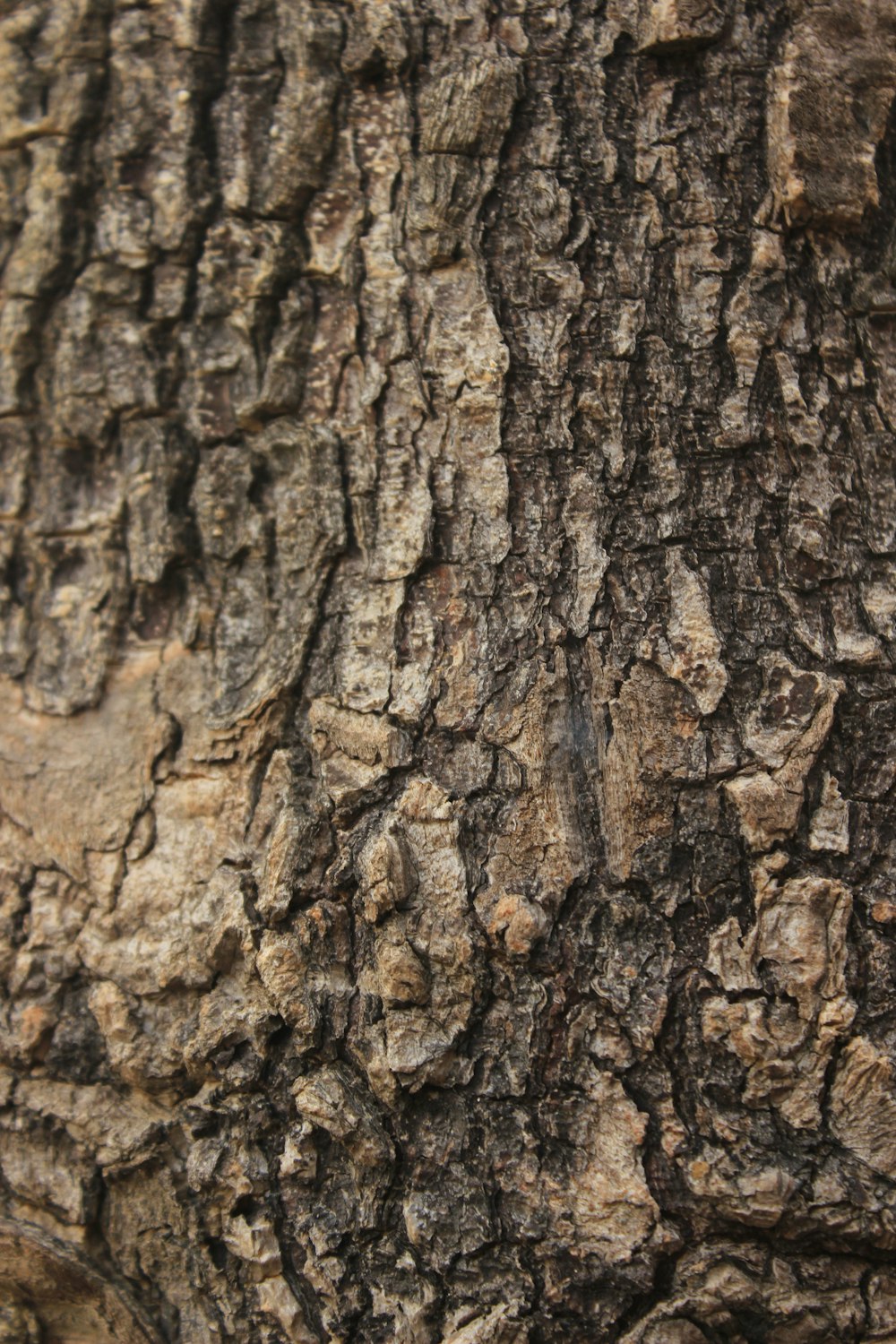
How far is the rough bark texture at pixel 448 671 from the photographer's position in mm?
1235

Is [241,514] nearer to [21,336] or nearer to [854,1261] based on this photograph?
[21,336]

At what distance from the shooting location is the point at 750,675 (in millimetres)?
1292

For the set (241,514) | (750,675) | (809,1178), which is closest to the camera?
(809,1178)

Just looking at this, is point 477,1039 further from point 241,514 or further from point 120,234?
point 120,234

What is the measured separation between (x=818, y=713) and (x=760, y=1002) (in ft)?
1.19

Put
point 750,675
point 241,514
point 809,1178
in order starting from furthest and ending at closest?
point 241,514 → point 750,675 → point 809,1178

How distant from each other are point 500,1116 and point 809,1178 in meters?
0.37

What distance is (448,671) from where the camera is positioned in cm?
135

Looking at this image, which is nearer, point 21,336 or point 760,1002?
point 760,1002

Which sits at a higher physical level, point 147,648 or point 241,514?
point 241,514

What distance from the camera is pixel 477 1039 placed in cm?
127

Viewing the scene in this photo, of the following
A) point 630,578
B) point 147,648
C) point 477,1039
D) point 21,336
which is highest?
point 21,336

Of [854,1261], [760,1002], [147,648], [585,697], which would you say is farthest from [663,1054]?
[147,648]

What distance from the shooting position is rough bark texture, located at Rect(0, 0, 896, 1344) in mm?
1235
